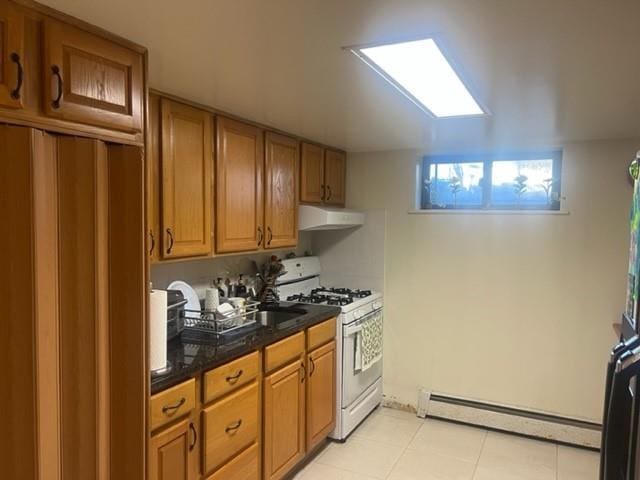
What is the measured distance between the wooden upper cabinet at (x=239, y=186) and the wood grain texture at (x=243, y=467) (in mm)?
1059

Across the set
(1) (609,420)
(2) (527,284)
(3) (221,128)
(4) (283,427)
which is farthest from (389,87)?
(2) (527,284)

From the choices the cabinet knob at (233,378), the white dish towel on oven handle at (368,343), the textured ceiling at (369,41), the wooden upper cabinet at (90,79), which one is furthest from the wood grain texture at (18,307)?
the white dish towel on oven handle at (368,343)

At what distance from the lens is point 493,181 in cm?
371

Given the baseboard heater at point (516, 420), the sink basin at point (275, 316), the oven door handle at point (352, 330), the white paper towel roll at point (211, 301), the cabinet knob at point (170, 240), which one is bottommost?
the baseboard heater at point (516, 420)

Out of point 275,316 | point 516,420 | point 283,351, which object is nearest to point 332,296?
point 275,316

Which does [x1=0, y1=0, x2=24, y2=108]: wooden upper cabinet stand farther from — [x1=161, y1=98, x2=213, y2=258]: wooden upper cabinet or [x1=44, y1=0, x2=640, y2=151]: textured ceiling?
[x1=161, y1=98, x2=213, y2=258]: wooden upper cabinet

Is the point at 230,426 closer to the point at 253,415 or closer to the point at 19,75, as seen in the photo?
the point at 253,415

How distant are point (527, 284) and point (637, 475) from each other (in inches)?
100

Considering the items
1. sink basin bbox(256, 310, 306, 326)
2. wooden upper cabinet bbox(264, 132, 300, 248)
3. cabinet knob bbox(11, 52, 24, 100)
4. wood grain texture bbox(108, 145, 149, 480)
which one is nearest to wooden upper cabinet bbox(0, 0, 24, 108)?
cabinet knob bbox(11, 52, 24, 100)

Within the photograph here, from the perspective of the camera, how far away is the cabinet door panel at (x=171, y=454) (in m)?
1.80

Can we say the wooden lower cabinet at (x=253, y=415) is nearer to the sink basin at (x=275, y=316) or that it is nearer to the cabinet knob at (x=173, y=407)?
the cabinet knob at (x=173, y=407)

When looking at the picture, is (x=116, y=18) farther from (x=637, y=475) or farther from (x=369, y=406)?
(x=369, y=406)

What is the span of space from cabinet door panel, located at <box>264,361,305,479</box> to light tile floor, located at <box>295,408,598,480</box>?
0.88 feet

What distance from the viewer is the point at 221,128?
2561 millimetres
